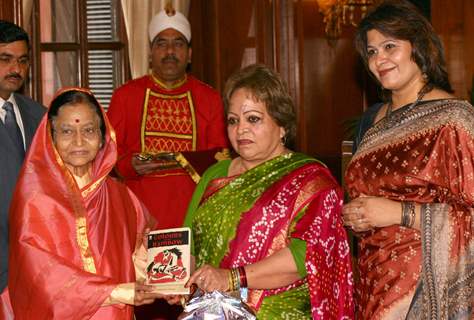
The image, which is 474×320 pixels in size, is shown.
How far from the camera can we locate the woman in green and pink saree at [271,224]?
293 cm

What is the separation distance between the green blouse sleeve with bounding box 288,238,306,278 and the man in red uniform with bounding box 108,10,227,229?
1.73 m

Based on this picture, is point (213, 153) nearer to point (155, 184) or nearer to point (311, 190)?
point (155, 184)

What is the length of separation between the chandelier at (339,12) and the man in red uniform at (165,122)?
1381mm

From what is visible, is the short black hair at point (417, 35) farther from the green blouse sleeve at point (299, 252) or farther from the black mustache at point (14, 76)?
the black mustache at point (14, 76)

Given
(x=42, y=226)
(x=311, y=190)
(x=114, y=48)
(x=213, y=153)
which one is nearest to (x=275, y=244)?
(x=311, y=190)

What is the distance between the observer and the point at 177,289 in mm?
2848

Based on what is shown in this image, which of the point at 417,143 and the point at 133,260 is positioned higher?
the point at 417,143

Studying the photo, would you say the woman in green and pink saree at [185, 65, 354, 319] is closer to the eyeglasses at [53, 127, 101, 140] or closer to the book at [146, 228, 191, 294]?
the book at [146, 228, 191, 294]

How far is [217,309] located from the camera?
2826mm

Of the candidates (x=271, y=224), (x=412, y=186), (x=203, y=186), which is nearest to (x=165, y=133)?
(x=203, y=186)

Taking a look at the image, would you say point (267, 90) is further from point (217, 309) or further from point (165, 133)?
point (165, 133)

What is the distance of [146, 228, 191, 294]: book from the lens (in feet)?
9.39

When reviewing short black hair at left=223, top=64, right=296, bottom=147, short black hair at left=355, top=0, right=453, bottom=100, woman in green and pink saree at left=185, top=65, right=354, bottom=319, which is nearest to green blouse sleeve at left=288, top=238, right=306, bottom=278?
woman in green and pink saree at left=185, top=65, right=354, bottom=319

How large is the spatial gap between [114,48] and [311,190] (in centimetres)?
305
